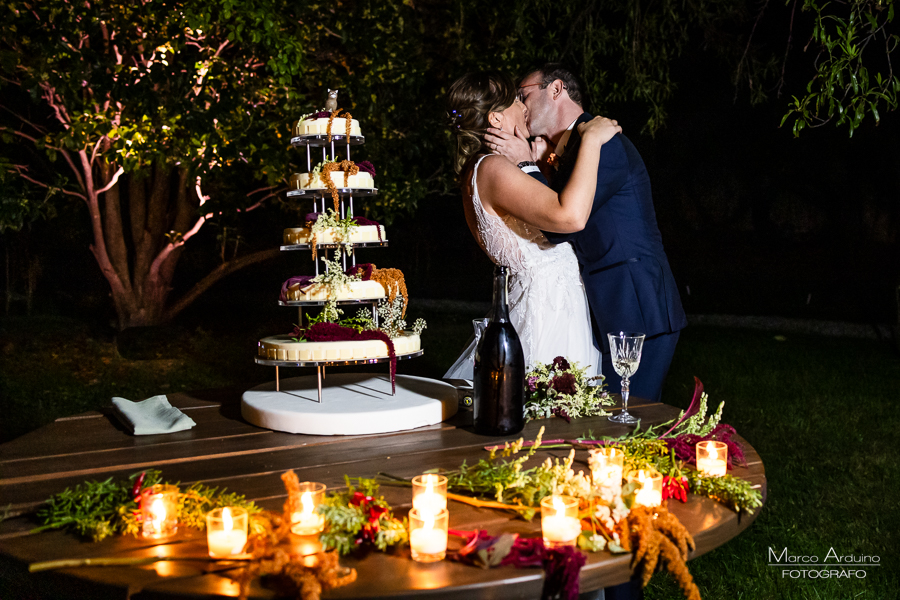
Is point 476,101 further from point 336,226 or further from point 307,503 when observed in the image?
point 307,503

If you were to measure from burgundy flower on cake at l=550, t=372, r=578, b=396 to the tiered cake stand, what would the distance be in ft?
0.98

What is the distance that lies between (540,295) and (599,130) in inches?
26.8

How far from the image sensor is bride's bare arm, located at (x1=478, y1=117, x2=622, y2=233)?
2314mm

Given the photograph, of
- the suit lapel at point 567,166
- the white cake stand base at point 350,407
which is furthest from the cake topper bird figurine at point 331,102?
the white cake stand base at point 350,407

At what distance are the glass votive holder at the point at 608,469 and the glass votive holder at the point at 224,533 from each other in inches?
25.4

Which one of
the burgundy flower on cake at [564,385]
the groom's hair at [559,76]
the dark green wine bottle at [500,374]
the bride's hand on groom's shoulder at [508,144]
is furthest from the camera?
the groom's hair at [559,76]

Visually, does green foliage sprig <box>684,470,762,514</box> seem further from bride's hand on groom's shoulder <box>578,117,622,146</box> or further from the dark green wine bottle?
bride's hand on groom's shoulder <box>578,117,622,146</box>

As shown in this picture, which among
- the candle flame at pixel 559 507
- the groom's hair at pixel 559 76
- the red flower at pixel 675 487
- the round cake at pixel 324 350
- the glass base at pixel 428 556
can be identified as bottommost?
the glass base at pixel 428 556

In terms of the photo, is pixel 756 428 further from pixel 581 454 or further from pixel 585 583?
pixel 585 583

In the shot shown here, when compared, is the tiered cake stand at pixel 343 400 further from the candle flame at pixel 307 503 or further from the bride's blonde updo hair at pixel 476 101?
the candle flame at pixel 307 503

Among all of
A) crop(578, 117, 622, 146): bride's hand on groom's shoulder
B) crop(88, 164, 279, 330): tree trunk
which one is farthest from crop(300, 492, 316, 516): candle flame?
crop(88, 164, 279, 330): tree trunk

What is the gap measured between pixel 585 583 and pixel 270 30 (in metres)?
5.08

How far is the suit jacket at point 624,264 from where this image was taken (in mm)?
2684

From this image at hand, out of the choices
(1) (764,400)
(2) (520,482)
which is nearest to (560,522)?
(2) (520,482)
